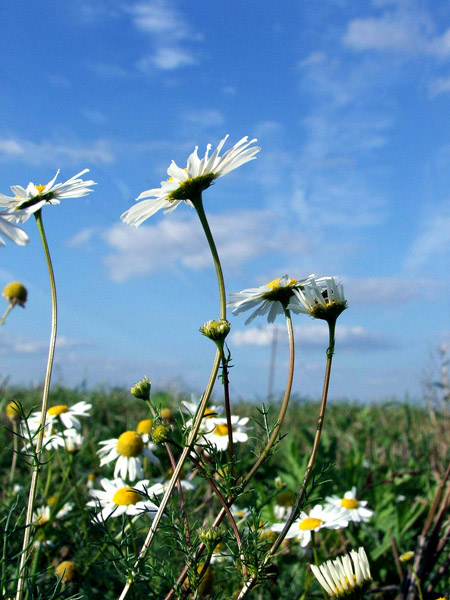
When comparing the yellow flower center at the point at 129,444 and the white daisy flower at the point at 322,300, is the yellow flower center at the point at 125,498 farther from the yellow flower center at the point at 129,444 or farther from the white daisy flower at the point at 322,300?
the white daisy flower at the point at 322,300

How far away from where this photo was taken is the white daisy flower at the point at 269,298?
1.37m

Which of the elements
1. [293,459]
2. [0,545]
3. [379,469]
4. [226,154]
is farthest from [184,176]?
[379,469]

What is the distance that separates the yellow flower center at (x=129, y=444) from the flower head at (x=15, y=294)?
0.97 m

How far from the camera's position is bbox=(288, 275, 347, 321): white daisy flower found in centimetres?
123

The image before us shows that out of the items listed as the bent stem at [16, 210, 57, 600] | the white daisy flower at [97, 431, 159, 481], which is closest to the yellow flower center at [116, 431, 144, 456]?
the white daisy flower at [97, 431, 159, 481]

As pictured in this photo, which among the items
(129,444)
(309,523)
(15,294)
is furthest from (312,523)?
(15,294)

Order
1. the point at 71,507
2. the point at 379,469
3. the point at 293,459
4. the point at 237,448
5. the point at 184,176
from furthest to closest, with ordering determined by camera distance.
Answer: the point at 237,448
the point at 379,469
the point at 293,459
the point at 71,507
the point at 184,176

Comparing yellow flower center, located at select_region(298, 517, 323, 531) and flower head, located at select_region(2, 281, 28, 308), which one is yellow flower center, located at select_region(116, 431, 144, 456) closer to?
yellow flower center, located at select_region(298, 517, 323, 531)

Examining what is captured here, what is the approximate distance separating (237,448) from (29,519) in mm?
2403

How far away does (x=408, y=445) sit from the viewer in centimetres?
376

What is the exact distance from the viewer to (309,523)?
75.3 inches

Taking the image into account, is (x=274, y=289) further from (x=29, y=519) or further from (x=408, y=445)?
(x=408, y=445)

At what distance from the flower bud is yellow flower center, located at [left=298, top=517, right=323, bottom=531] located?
88 centimetres

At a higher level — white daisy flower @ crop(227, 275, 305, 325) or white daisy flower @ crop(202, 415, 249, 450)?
white daisy flower @ crop(227, 275, 305, 325)
